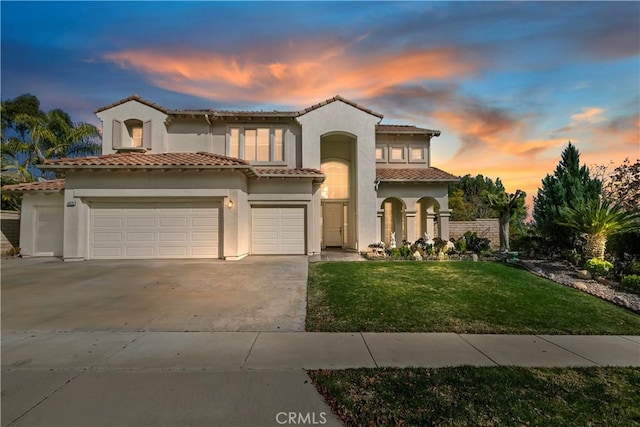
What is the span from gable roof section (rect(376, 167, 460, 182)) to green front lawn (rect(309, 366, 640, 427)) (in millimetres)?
12450

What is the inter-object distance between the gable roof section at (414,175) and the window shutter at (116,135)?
1307 cm

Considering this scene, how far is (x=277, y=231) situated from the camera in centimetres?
1427

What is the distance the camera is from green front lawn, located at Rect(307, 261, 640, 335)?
5.57m

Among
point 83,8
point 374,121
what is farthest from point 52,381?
point 374,121

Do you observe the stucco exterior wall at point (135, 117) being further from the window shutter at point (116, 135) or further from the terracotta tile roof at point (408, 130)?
the terracotta tile roof at point (408, 130)

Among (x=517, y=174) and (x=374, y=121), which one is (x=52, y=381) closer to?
(x=374, y=121)

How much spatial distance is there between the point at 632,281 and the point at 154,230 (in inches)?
616

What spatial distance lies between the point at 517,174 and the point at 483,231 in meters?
3.99

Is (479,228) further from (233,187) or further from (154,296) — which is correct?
(154,296)

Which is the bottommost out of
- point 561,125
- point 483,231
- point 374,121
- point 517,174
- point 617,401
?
point 617,401

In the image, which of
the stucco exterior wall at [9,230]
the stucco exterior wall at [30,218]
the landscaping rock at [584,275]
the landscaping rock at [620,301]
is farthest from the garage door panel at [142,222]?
the landscaping rock at [584,275]

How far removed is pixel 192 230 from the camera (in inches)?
493

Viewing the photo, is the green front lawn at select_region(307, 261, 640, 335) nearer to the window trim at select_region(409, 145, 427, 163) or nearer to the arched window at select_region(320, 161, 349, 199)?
the arched window at select_region(320, 161, 349, 199)

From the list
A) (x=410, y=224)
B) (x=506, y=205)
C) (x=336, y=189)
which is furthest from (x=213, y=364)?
(x=506, y=205)
